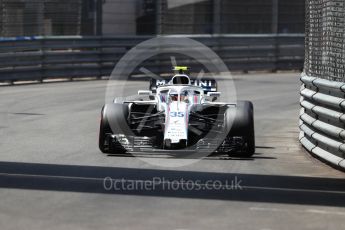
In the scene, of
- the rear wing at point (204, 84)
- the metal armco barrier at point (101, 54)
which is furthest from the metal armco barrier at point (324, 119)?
the metal armco barrier at point (101, 54)

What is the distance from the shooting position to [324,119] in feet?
40.4

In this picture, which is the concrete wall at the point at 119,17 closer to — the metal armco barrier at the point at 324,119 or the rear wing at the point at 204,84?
the rear wing at the point at 204,84

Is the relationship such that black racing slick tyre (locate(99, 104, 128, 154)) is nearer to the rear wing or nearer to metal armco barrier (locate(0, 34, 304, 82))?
the rear wing

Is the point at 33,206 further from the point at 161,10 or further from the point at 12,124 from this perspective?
the point at 161,10

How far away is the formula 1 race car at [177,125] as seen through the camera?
473 inches

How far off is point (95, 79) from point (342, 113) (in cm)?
1717

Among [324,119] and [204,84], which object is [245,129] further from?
[204,84]

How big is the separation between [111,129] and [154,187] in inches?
109

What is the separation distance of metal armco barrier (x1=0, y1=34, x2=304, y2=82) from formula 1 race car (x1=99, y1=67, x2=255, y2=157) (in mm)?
13384

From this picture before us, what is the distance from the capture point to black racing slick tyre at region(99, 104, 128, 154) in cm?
1217

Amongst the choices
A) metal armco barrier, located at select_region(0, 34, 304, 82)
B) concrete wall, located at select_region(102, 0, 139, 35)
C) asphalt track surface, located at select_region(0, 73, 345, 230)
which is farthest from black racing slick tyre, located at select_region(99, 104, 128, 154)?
concrete wall, located at select_region(102, 0, 139, 35)

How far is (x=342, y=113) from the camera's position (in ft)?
37.1

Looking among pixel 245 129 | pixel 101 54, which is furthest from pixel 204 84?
pixel 101 54

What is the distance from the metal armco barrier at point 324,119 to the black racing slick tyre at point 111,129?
275 centimetres
